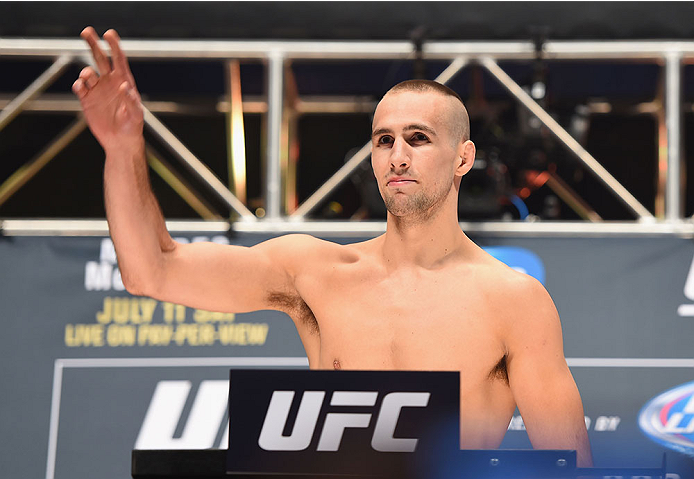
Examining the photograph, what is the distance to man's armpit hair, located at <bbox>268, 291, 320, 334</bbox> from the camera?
2.35 m

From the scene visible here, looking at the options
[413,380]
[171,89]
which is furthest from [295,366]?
[413,380]

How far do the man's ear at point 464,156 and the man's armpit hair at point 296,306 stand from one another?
57 centimetres

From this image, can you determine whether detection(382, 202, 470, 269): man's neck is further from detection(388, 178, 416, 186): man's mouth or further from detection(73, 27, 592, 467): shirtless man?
detection(388, 178, 416, 186): man's mouth

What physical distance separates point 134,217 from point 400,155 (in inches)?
26.7

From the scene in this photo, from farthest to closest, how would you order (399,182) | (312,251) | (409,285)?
(312,251) → (409,285) → (399,182)

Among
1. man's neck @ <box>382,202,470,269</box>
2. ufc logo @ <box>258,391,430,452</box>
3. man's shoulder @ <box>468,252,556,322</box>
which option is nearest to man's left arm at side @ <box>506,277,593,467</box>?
man's shoulder @ <box>468,252,556,322</box>

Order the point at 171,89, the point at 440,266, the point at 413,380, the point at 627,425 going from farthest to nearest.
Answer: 1. the point at 171,89
2. the point at 627,425
3. the point at 440,266
4. the point at 413,380

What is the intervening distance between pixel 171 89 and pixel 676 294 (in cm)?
343

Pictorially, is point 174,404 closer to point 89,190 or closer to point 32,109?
point 89,190

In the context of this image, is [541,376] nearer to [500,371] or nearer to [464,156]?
[500,371]

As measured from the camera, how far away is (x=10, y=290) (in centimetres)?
423

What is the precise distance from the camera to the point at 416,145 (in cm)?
218

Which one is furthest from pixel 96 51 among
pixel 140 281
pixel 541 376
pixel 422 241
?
pixel 541 376

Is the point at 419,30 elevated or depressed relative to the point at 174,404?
elevated
